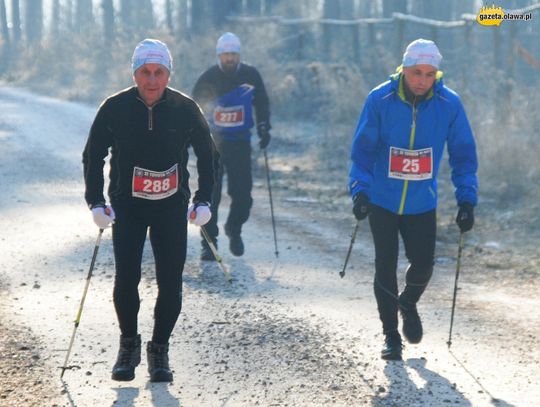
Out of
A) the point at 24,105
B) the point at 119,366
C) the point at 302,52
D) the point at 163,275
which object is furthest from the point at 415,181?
the point at 24,105

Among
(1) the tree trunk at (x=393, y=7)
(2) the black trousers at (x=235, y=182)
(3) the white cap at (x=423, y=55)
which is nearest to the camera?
(3) the white cap at (x=423, y=55)

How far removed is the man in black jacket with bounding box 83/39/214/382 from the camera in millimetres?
6262

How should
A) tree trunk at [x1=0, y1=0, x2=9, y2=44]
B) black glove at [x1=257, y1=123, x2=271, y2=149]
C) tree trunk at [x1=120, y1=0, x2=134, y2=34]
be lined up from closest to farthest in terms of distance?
1. black glove at [x1=257, y1=123, x2=271, y2=149]
2. tree trunk at [x1=0, y1=0, x2=9, y2=44]
3. tree trunk at [x1=120, y1=0, x2=134, y2=34]

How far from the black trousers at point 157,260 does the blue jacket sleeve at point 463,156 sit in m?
1.70

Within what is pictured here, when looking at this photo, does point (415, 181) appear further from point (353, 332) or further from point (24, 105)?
point (24, 105)

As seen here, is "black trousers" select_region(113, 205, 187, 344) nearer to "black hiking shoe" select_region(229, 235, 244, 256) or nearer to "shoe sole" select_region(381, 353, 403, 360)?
"shoe sole" select_region(381, 353, 403, 360)

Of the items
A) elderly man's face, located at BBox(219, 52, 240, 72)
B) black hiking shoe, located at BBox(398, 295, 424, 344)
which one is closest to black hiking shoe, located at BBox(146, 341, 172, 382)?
black hiking shoe, located at BBox(398, 295, 424, 344)

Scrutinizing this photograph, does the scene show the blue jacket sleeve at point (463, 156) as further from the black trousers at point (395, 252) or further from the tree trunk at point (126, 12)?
the tree trunk at point (126, 12)

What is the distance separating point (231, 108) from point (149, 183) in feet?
13.6

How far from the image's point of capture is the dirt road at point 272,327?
632 centimetres

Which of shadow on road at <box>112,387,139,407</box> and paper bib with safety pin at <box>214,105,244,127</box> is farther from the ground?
paper bib with safety pin at <box>214,105,244,127</box>

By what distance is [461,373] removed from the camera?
22.1 feet

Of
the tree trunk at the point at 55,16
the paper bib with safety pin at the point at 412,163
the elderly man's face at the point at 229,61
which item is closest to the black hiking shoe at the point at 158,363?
the paper bib with safety pin at the point at 412,163

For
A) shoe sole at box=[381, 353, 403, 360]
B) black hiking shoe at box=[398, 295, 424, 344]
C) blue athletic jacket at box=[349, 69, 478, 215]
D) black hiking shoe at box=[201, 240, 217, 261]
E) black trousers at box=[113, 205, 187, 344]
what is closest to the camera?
black trousers at box=[113, 205, 187, 344]
